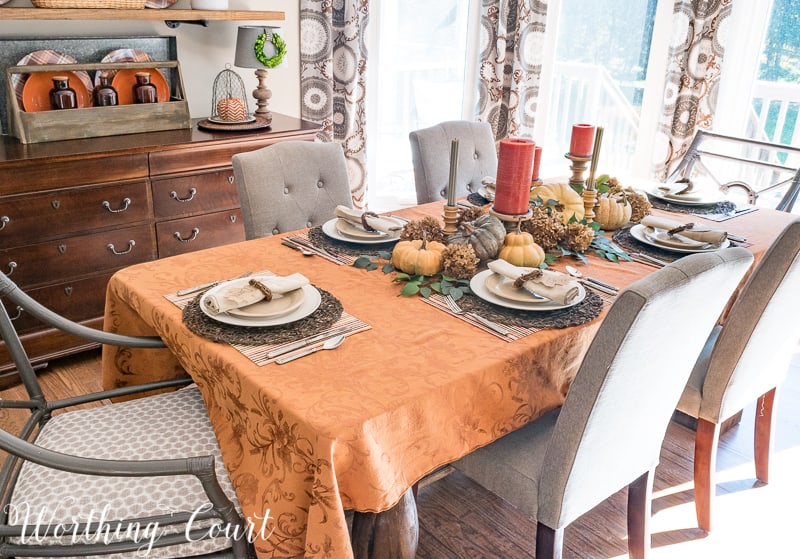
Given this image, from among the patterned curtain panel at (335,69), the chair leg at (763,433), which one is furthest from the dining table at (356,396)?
the patterned curtain panel at (335,69)

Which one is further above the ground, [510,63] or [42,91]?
[510,63]

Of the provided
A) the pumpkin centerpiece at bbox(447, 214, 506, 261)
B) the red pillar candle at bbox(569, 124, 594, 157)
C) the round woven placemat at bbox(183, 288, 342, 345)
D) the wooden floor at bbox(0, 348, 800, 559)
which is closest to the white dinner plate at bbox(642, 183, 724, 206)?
the red pillar candle at bbox(569, 124, 594, 157)

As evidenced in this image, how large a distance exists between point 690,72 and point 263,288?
10.7ft

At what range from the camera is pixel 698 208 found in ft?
7.82

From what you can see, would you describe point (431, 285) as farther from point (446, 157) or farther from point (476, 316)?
point (446, 157)

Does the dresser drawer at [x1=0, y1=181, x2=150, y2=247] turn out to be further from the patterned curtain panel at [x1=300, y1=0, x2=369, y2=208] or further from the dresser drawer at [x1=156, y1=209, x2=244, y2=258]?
the patterned curtain panel at [x1=300, y1=0, x2=369, y2=208]

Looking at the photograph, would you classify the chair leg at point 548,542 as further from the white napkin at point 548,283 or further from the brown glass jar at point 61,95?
the brown glass jar at point 61,95

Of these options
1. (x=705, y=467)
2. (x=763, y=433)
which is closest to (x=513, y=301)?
(x=705, y=467)

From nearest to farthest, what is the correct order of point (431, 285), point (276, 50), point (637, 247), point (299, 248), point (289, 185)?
1. point (431, 285)
2. point (299, 248)
3. point (637, 247)
4. point (289, 185)
5. point (276, 50)

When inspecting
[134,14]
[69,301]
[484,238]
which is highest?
[134,14]

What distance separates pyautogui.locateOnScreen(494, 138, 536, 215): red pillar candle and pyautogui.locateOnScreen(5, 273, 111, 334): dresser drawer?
1609 mm

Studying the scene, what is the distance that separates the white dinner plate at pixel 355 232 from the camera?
6.29 feet

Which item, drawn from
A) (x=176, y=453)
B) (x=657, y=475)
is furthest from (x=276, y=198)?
(x=657, y=475)

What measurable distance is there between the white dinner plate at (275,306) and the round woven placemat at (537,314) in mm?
363
